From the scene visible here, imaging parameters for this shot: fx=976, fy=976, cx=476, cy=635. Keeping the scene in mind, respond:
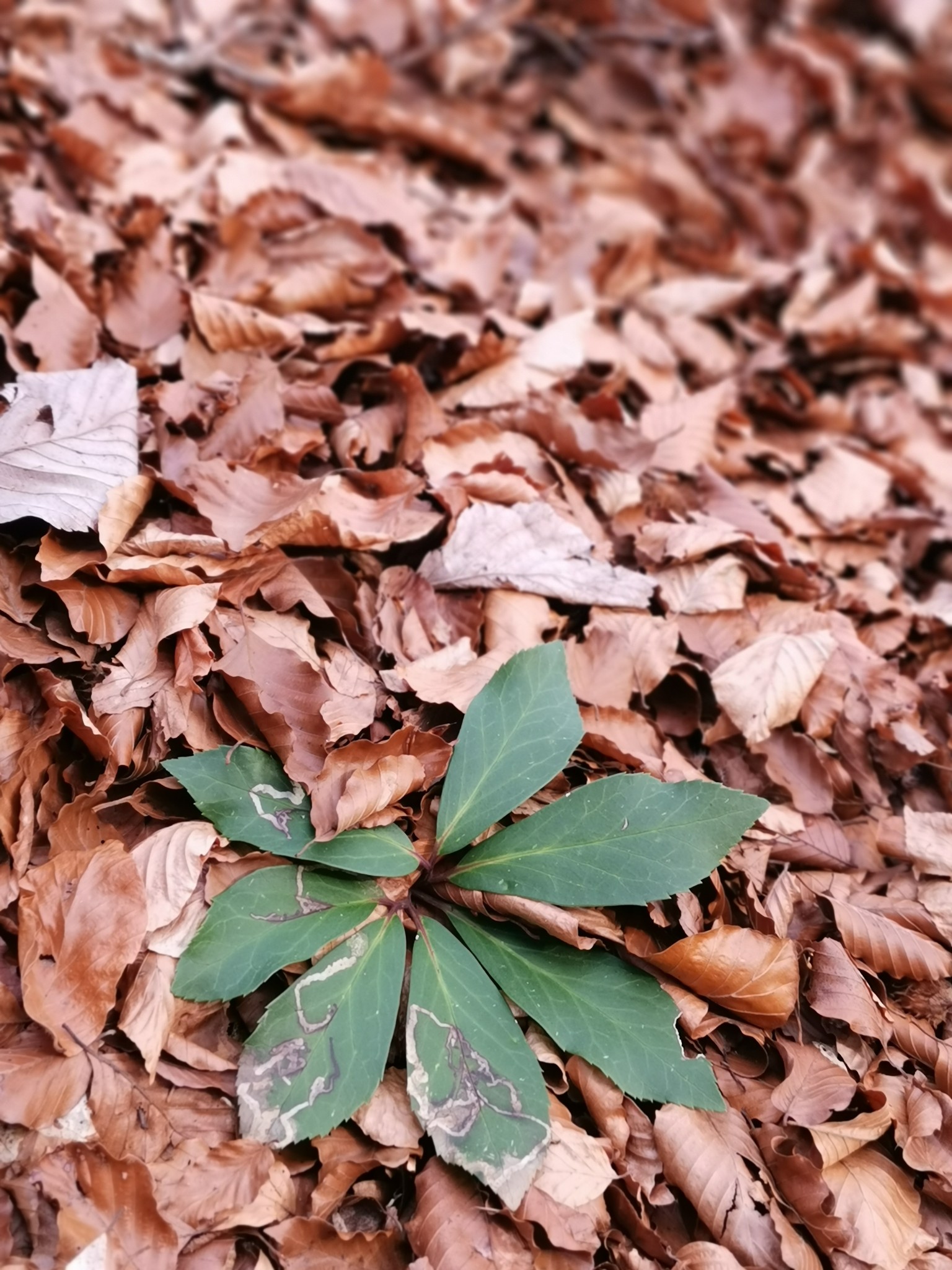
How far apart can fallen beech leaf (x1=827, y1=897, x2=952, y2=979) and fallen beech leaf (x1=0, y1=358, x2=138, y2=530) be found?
3.61ft

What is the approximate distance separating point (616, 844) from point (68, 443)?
0.88m

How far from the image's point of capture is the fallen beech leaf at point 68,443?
1229 mm

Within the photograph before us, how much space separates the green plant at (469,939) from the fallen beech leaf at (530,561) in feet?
0.69

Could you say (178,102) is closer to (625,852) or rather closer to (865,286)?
(865,286)

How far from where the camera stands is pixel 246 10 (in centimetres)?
243

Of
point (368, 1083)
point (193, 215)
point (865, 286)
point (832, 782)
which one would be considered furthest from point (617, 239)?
point (368, 1083)

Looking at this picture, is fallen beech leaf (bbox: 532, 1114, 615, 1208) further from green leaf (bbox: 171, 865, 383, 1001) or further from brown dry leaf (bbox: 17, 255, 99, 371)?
brown dry leaf (bbox: 17, 255, 99, 371)

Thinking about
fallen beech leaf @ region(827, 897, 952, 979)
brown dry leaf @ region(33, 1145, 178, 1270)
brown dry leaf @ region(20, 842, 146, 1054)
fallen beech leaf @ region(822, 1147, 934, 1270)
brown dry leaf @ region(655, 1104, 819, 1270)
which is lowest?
brown dry leaf @ region(33, 1145, 178, 1270)

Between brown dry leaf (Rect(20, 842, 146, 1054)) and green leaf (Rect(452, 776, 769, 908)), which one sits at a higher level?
green leaf (Rect(452, 776, 769, 908))

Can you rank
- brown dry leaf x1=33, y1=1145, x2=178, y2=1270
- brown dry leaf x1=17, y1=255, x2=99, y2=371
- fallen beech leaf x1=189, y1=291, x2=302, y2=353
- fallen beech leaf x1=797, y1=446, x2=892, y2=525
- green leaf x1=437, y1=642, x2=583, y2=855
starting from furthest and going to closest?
1. fallen beech leaf x1=797, y1=446, x2=892, y2=525
2. fallen beech leaf x1=189, y1=291, x2=302, y2=353
3. brown dry leaf x1=17, y1=255, x2=99, y2=371
4. green leaf x1=437, y1=642, x2=583, y2=855
5. brown dry leaf x1=33, y1=1145, x2=178, y2=1270

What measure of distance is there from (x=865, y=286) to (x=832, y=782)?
1.43m

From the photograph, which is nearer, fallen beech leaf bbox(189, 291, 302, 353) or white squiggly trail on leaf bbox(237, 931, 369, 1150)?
white squiggly trail on leaf bbox(237, 931, 369, 1150)

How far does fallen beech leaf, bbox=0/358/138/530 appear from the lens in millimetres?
1229

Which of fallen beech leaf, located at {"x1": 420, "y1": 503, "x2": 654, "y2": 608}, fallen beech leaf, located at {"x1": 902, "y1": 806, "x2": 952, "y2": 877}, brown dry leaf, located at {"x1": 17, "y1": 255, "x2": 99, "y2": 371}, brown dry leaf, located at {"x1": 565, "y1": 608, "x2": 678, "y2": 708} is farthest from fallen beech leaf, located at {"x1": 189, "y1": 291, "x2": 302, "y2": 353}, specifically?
fallen beech leaf, located at {"x1": 902, "y1": 806, "x2": 952, "y2": 877}
